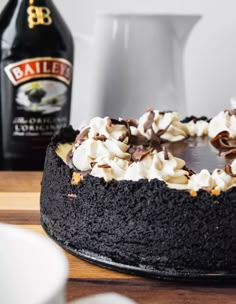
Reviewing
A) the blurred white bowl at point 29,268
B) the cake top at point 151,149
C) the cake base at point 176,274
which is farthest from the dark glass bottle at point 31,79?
the blurred white bowl at point 29,268

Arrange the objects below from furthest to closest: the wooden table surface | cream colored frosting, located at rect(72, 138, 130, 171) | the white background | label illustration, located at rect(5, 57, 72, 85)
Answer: the white background < label illustration, located at rect(5, 57, 72, 85) < cream colored frosting, located at rect(72, 138, 130, 171) < the wooden table surface

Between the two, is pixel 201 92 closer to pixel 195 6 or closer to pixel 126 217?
pixel 195 6

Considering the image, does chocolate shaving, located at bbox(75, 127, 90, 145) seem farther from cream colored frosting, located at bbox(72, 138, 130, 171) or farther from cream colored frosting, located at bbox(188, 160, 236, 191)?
cream colored frosting, located at bbox(188, 160, 236, 191)

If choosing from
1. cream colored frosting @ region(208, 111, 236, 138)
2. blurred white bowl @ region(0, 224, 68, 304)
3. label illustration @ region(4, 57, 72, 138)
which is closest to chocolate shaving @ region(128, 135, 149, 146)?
cream colored frosting @ region(208, 111, 236, 138)

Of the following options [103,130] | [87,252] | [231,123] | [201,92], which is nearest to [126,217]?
[87,252]

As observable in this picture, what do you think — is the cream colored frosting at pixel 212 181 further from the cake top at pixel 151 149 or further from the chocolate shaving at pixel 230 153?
the chocolate shaving at pixel 230 153
